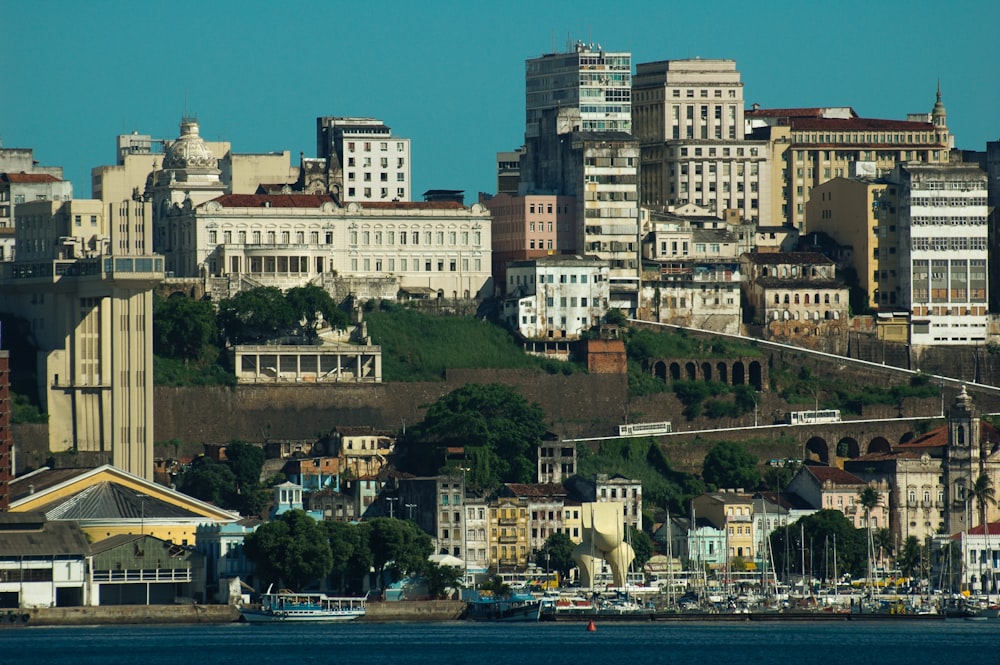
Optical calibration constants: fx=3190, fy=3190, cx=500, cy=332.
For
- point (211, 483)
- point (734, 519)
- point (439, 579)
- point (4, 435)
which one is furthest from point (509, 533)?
point (4, 435)

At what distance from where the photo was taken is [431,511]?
17475cm

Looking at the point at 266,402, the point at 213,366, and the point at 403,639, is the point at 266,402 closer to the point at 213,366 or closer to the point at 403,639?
the point at 213,366

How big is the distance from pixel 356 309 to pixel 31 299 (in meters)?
21.5

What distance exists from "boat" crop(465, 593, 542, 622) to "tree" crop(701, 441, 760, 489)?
2916 centimetres

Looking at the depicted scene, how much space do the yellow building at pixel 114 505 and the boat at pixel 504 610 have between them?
579 inches

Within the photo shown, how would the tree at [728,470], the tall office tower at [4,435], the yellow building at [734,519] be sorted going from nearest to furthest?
the tall office tower at [4,435], the yellow building at [734,519], the tree at [728,470]

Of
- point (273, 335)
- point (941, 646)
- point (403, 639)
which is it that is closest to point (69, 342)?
point (273, 335)

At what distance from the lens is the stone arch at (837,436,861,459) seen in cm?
19600

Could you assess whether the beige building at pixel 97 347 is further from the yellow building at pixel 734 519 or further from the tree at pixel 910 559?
the tree at pixel 910 559

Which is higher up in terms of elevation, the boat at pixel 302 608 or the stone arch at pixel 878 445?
the stone arch at pixel 878 445

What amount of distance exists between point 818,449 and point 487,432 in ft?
77.5

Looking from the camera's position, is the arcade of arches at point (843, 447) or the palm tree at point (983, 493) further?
the arcade of arches at point (843, 447)

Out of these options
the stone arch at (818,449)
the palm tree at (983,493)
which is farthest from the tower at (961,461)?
the stone arch at (818,449)

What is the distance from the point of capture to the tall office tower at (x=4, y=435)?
16338 centimetres
